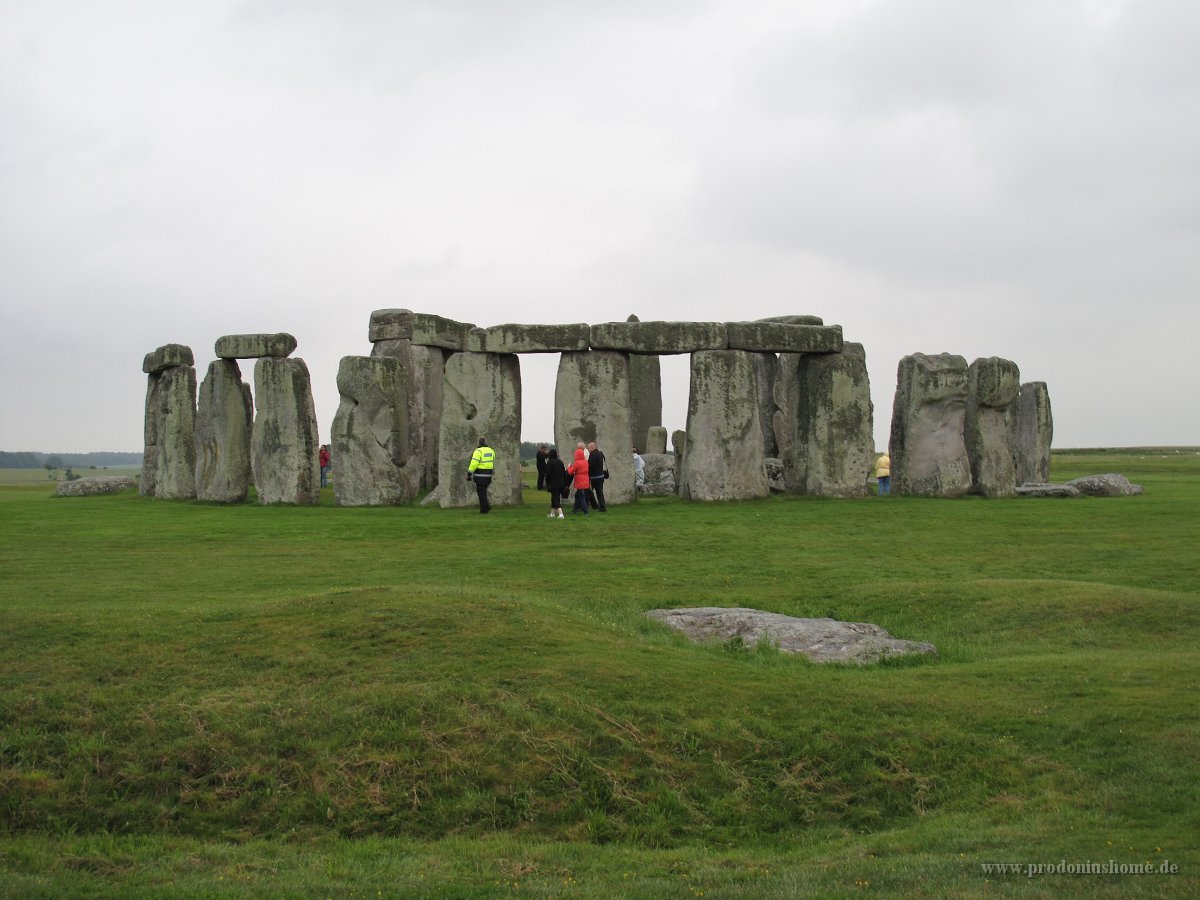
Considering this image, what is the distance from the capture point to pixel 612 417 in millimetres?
24094

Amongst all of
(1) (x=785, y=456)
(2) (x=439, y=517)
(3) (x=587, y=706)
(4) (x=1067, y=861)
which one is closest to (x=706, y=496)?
(1) (x=785, y=456)

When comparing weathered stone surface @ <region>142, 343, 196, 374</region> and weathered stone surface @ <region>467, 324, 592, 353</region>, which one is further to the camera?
weathered stone surface @ <region>142, 343, 196, 374</region>

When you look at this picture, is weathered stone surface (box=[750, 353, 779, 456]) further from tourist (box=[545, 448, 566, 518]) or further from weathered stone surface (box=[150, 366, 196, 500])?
weathered stone surface (box=[150, 366, 196, 500])

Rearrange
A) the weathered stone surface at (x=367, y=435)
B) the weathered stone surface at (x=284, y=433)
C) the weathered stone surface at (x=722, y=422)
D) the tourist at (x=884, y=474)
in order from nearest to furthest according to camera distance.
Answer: the weathered stone surface at (x=722, y=422) < the weathered stone surface at (x=367, y=435) < the weathered stone surface at (x=284, y=433) < the tourist at (x=884, y=474)

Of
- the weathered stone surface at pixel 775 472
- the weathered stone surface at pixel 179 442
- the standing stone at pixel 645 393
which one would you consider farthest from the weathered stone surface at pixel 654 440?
the weathered stone surface at pixel 179 442

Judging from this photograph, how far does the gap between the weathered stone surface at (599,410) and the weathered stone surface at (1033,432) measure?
10.7m

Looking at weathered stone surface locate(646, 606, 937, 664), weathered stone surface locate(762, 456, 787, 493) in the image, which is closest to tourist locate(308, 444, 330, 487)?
weathered stone surface locate(762, 456, 787, 493)

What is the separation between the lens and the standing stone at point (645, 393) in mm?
35000

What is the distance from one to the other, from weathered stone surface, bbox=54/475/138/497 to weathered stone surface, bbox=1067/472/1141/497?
2343 centimetres

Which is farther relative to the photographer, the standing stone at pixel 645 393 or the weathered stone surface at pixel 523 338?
the standing stone at pixel 645 393

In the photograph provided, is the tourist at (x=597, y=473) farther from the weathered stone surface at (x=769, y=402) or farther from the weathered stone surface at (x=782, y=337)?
the weathered stone surface at (x=769, y=402)

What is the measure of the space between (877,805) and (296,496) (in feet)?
62.2

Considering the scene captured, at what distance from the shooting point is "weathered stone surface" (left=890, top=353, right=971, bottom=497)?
24.5m

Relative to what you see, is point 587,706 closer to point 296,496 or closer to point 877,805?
point 877,805
